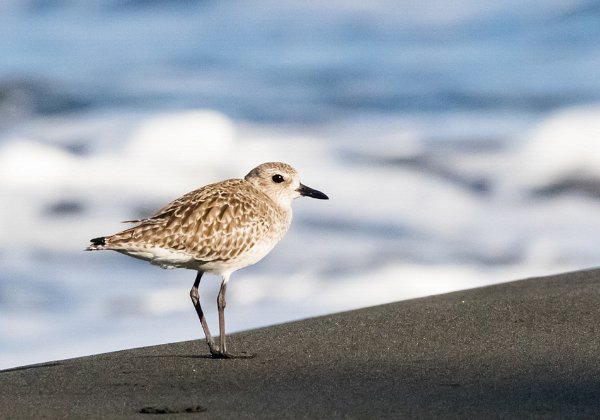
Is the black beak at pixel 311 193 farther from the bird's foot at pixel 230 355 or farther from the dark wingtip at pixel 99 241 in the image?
the dark wingtip at pixel 99 241

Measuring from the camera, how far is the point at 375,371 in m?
6.61

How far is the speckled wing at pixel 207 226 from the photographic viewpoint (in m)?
7.61

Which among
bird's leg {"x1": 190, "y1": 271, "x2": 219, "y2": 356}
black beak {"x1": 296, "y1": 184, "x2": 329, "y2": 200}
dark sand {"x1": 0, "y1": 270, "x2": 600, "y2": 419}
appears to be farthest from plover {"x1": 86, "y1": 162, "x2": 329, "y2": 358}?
dark sand {"x1": 0, "y1": 270, "x2": 600, "y2": 419}

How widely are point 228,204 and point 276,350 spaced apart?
3.79ft

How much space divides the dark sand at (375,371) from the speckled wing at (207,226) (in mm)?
723

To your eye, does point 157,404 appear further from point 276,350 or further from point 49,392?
point 276,350

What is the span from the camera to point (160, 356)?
7543mm

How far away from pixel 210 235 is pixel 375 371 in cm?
173

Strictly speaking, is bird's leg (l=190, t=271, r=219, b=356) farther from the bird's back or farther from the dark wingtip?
the dark wingtip

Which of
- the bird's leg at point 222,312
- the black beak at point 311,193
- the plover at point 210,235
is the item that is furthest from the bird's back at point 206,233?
the black beak at point 311,193

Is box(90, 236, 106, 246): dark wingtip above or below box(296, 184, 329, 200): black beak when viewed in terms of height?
below

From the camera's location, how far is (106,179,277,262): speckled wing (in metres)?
7.61

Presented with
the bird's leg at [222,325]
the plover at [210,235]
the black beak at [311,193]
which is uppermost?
the black beak at [311,193]

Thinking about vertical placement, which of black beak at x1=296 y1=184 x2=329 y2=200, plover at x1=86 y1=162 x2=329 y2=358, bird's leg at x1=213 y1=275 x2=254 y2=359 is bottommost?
bird's leg at x1=213 y1=275 x2=254 y2=359
